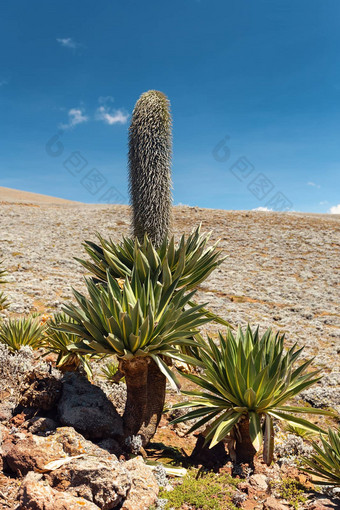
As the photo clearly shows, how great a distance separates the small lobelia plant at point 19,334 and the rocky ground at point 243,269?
5.84 ft

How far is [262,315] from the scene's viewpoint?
39.3ft

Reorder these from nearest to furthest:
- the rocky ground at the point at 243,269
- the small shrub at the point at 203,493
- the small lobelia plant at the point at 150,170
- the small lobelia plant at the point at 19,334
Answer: the small shrub at the point at 203,493
the small lobelia plant at the point at 150,170
the small lobelia plant at the point at 19,334
the rocky ground at the point at 243,269

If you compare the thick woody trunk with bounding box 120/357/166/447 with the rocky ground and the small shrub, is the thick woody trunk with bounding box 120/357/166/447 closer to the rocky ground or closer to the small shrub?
the small shrub

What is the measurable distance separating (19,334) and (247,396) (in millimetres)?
3821

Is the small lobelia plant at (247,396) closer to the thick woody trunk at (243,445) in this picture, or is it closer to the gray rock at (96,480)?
the thick woody trunk at (243,445)

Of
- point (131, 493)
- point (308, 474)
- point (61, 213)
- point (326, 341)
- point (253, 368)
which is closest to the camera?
point (131, 493)

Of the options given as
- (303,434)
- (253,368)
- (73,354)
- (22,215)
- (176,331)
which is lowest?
(303,434)

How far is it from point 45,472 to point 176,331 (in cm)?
175

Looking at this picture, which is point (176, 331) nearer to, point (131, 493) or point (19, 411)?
point (131, 493)

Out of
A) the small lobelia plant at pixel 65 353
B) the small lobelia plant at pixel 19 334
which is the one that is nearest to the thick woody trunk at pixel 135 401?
the small lobelia plant at pixel 65 353

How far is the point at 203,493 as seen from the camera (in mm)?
3281

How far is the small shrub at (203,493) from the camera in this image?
10.2 feet

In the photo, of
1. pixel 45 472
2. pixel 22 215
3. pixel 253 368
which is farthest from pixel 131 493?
pixel 22 215

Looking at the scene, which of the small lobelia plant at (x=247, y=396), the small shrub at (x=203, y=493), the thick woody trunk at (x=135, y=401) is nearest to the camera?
the small shrub at (x=203, y=493)
